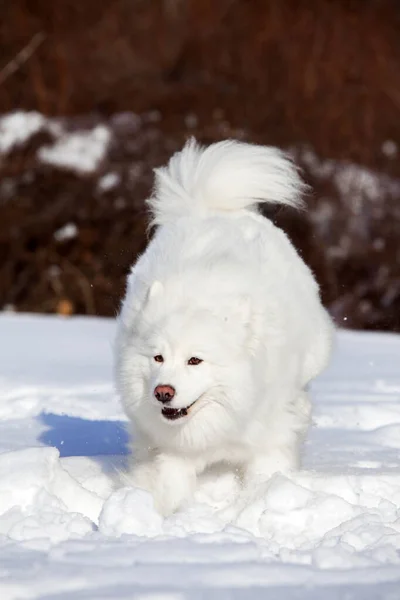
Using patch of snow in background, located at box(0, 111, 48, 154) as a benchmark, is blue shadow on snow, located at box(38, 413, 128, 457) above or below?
above

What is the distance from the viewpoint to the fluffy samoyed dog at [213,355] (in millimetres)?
3828

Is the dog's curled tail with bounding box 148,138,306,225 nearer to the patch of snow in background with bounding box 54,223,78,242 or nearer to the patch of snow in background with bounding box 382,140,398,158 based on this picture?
the patch of snow in background with bounding box 54,223,78,242

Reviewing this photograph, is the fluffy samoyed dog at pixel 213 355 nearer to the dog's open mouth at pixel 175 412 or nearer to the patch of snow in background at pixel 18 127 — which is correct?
the dog's open mouth at pixel 175 412

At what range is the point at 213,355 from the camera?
12.6ft

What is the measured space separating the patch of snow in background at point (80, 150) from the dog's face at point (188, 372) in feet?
26.5

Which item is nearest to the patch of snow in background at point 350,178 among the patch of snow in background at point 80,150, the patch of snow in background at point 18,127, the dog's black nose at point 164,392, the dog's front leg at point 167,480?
the patch of snow in background at point 80,150

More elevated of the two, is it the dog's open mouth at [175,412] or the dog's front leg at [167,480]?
the dog's open mouth at [175,412]

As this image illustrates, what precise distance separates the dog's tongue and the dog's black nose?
4.3 inches

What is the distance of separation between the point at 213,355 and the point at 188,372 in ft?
0.40

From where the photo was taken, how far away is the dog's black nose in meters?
3.67

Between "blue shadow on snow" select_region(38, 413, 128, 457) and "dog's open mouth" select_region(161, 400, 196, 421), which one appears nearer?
"dog's open mouth" select_region(161, 400, 196, 421)

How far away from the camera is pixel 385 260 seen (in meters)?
11.3

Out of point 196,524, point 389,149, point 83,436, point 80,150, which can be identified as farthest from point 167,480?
point 389,149

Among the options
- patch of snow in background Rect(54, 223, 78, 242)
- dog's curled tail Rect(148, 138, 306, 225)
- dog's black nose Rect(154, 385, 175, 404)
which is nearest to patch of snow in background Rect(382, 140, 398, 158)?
patch of snow in background Rect(54, 223, 78, 242)
